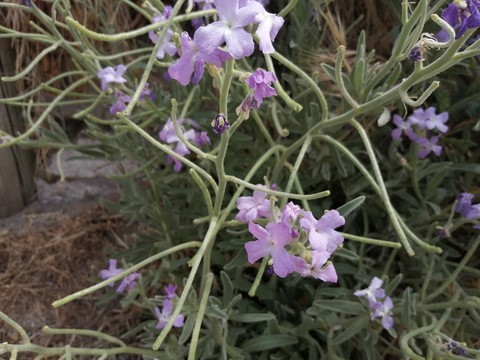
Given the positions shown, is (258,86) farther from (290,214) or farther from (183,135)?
(183,135)

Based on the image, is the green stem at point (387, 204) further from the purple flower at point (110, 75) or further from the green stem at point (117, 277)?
the purple flower at point (110, 75)

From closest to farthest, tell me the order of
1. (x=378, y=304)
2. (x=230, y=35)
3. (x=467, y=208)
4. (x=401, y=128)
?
1. (x=230, y=35)
2. (x=378, y=304)
3. (x=467, y=208)
4. (x=401, y=128)

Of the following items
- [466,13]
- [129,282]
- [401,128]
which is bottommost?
[129,282]

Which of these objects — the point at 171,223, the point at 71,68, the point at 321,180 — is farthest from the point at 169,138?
the point at 71,68

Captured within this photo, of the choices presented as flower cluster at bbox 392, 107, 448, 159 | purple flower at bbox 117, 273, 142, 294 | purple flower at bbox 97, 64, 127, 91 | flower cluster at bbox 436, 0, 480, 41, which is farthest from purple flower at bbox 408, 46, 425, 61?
purple flower at bbox 117, 273, 142, 294

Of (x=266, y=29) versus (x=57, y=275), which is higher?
(x=266, y=29)

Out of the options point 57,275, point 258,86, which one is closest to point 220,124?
point 258,86

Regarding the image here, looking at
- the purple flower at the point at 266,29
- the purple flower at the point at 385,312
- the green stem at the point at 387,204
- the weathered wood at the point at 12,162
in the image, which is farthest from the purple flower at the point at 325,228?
the weathered wood at the point at 12,162

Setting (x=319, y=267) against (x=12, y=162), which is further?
(x=12, y=162)
